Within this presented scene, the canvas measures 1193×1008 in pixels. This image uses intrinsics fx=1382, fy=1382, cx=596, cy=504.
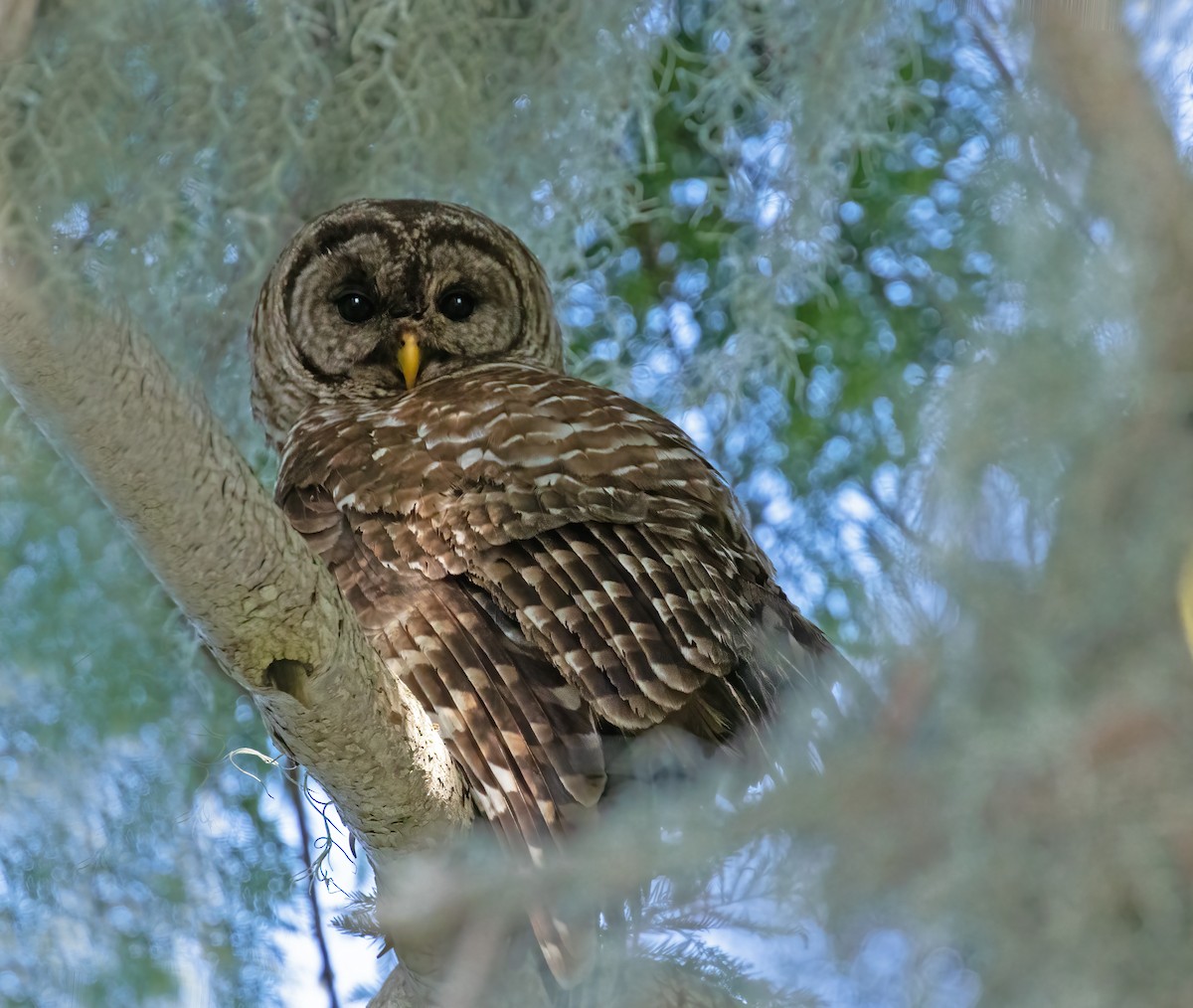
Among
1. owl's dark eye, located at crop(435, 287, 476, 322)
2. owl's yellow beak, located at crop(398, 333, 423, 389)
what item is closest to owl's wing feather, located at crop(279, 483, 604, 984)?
owl's yellow beak, located at crop(398, 333, 423, 389)

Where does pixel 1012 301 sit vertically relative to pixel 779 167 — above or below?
below

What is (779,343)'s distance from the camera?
2602 mm

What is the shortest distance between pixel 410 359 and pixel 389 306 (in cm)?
16

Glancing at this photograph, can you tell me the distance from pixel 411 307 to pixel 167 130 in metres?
1.43

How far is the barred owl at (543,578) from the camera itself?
57.9 inches

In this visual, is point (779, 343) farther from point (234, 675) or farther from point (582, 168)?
point (234, 675)

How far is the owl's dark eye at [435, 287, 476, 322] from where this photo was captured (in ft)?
8.60

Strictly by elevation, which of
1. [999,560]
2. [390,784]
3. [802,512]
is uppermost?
[802,512]

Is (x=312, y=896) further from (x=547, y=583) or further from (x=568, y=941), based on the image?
(x=568, y=941)

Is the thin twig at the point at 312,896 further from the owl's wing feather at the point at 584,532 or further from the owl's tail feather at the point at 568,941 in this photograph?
the owl's tail feather at the point at 568,941

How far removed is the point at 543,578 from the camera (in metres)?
1.57

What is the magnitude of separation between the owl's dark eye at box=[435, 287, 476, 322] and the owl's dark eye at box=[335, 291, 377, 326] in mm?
134

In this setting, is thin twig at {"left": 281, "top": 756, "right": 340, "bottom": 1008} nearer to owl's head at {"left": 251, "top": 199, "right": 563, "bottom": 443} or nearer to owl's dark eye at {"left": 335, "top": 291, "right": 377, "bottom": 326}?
owl's head at {"left": 251, "top": 199, "right": 563, "bottom": 443}

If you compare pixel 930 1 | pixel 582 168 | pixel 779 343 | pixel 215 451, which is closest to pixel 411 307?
pixel 582 168
